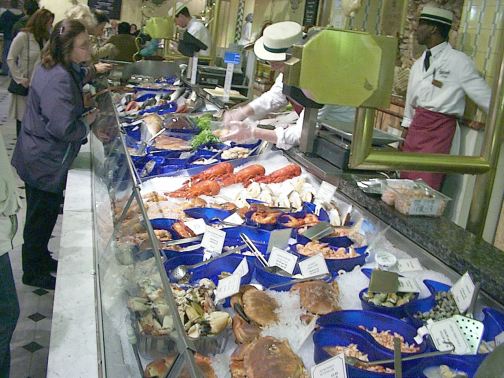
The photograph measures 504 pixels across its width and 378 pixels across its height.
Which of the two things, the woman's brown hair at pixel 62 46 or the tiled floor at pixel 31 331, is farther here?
the woman's brown hair at pixel 62 46

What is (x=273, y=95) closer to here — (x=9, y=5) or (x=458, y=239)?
(x=458, y=239)

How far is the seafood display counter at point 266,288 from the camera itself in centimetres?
164

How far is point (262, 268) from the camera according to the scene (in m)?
2.19

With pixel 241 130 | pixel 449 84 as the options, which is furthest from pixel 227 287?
pixel 449 84

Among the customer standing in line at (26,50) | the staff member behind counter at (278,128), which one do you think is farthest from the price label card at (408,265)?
the customer standing in line at (26,50)

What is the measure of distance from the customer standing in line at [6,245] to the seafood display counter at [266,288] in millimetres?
399

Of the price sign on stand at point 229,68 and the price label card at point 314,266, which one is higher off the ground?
the price sign on stand at point 229,68

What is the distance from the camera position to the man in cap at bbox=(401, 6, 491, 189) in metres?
4.46

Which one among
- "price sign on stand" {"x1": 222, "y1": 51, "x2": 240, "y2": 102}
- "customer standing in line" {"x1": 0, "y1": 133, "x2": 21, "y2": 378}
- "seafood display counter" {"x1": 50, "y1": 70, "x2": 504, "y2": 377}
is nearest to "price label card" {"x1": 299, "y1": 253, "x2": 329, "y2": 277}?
"seafood display counter" {"x1": 50, "y1": 70, "x2": 504, "y2": 377}

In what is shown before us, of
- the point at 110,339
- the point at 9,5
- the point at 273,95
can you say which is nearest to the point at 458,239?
the point at 110,339

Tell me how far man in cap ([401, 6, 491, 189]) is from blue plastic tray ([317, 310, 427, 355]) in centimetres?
282

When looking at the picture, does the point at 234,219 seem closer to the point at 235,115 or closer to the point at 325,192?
the point at 325,192

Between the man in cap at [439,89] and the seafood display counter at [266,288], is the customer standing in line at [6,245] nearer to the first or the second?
the seafood display counter at [266,288]

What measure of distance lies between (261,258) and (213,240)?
10.2 inches
